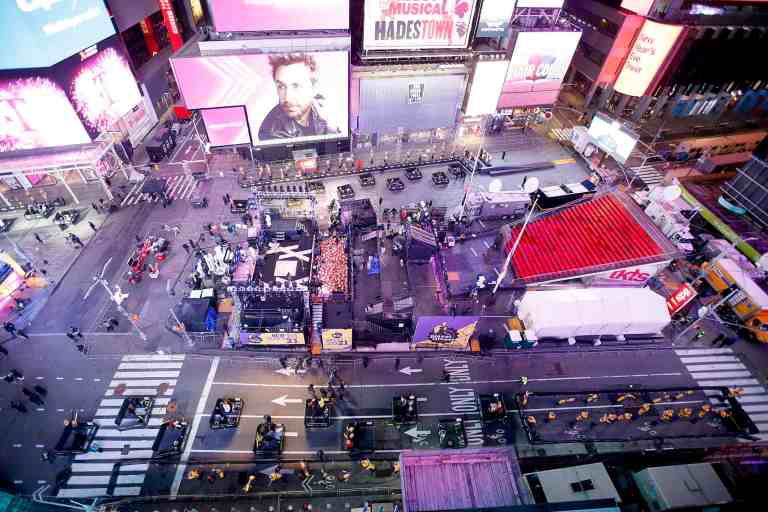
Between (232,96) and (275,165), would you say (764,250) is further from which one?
(232,96)

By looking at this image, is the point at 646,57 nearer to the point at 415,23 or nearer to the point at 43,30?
the point at 415,23

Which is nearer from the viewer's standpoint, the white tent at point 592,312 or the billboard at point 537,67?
the white tent at point 592,312

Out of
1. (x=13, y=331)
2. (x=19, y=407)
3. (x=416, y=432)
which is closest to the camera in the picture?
(x=19, y=407)

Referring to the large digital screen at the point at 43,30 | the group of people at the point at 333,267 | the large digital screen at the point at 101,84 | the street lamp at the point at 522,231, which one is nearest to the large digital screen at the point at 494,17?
the street lamp at the point at 522,231

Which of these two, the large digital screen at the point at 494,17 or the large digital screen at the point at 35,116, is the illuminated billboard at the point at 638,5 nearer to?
the large digital screen at the point at 494,17

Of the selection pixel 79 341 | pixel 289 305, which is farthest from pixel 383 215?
pixel 79 341

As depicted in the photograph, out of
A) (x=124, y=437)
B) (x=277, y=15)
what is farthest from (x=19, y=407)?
(x=277, y=15)
